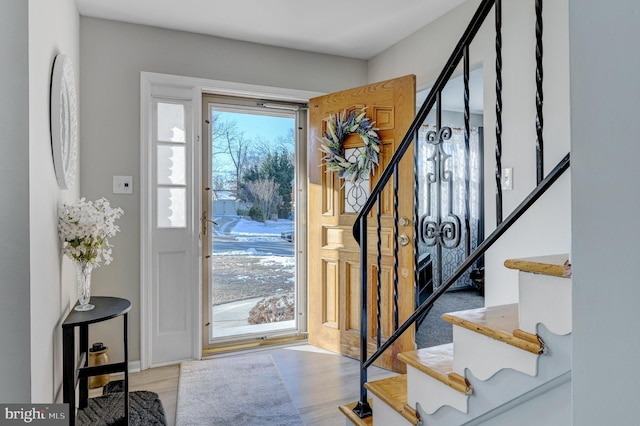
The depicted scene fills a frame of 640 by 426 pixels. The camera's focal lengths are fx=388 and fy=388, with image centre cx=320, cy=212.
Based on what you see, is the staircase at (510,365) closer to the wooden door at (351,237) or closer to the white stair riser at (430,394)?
the white stair riser at (430,394)

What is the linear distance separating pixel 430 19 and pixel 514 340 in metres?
2.46

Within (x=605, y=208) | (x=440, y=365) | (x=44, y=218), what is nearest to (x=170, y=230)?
(x=44, y=218)

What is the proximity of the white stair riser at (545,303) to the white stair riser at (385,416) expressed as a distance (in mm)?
709

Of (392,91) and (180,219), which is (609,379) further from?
(180,219)

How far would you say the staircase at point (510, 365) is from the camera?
1.02 m

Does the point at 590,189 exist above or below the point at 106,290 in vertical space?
above

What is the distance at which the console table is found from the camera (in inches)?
69.9

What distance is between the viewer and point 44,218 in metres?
1.69

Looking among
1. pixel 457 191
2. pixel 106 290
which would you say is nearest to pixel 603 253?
pixel 106 290

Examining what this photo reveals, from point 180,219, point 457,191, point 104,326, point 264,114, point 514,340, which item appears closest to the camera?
point 514,340

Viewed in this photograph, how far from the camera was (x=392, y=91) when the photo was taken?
9.23ft

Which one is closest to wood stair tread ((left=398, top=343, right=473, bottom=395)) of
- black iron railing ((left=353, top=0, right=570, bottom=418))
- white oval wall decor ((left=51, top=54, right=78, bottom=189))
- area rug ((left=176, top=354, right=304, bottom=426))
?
black iron railing ((left=353, top=0, right=570, bottom=418))

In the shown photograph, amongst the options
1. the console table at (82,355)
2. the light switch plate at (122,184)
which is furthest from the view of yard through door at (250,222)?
the console table at (82,355)

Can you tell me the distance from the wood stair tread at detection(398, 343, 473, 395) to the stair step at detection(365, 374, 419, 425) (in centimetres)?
19
